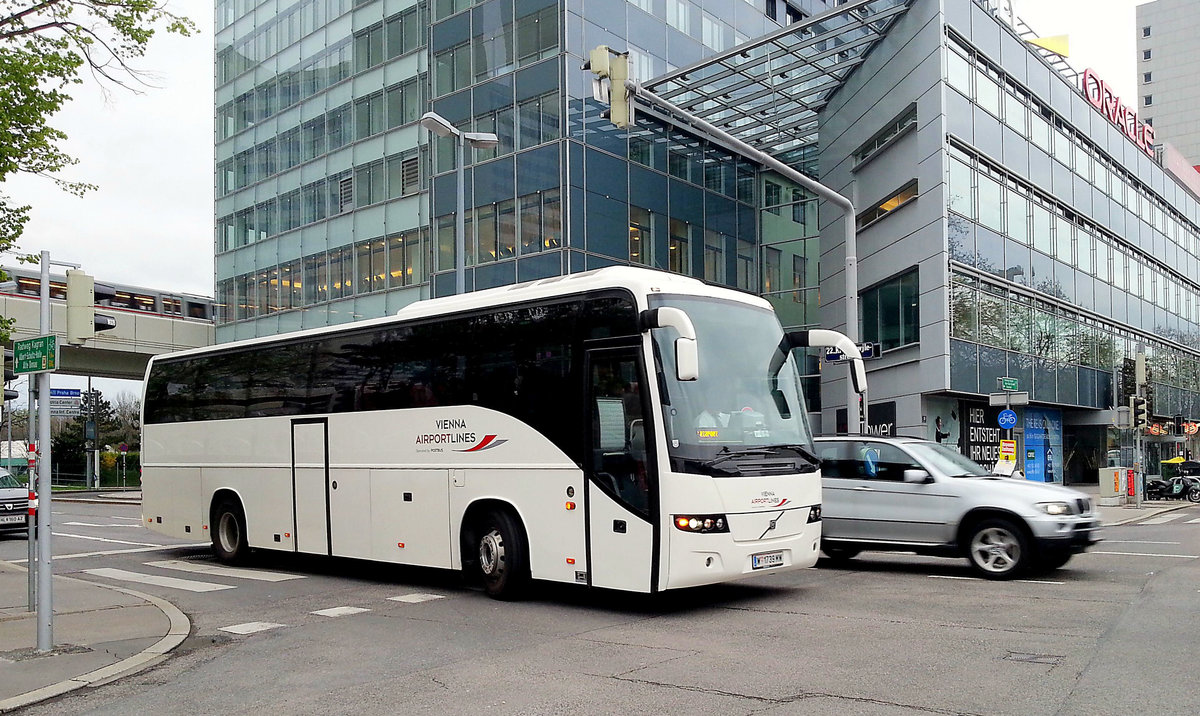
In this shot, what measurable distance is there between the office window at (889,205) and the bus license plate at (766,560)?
22.6 metres

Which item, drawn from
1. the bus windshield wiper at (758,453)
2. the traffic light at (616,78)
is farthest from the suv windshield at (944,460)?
the traffic light at (616,78)

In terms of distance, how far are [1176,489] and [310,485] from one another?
105ft

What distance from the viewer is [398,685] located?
767cm

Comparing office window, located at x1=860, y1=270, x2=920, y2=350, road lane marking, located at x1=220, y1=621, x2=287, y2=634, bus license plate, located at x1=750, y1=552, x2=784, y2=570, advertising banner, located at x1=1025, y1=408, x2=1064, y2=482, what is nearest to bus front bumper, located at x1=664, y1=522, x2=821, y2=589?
bus license plate, located at x1=750, y1=552, x2=784, y2=570

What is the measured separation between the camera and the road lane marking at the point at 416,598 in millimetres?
12077

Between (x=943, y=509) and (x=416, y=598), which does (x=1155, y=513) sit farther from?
(x=416, y=598)

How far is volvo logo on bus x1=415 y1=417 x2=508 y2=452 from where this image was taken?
1209 cm

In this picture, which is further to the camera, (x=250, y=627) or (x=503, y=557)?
(x=503, y=557)

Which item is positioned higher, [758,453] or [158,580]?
[758,453]

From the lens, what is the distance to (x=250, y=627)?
10578 millimetres

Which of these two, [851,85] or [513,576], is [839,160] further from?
[513,576]

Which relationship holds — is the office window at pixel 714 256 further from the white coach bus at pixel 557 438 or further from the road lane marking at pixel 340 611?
the road lane marking at pixel 340 611

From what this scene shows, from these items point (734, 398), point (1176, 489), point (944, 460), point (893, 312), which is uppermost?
point (893, 312)

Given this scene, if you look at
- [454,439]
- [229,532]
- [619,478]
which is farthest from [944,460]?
[229,532]
